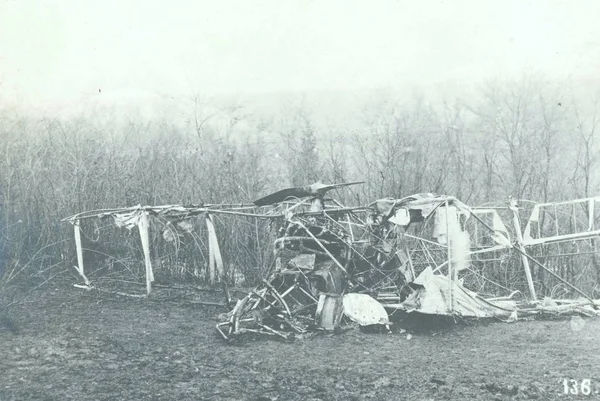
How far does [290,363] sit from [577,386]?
3.74 meters

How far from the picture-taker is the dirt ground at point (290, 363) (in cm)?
641

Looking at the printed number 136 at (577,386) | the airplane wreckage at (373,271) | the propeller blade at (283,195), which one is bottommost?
the printed number 136 at (577,386)

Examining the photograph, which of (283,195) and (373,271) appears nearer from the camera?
(373,271)

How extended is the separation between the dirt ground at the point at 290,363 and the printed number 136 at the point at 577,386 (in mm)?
87

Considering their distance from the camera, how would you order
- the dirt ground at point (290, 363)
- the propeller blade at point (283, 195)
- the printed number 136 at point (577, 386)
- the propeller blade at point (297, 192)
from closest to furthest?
the printed number 136 at point (577, 386) → the dirt ground at point (290, 363) → the propeller blade at point (297, 192) → the propeller blade at point (283, 195)

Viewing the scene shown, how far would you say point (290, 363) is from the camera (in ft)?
25.2

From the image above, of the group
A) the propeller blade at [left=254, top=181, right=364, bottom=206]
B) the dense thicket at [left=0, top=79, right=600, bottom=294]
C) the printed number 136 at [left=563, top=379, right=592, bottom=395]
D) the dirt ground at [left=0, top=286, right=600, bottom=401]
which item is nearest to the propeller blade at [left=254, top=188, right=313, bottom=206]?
the propeller blade at [left=254, top=181, right=364, bottom=206]

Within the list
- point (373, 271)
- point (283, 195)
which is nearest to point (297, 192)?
point (283, 195)

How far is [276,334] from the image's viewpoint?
9141 mm

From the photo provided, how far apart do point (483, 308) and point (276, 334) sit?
3.74 m

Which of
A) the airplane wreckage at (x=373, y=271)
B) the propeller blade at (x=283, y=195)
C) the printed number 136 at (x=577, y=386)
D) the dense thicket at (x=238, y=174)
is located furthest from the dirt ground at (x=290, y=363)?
the dense thicket at (x=238, y=174)

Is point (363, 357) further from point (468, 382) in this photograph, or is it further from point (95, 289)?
point (95, 289)

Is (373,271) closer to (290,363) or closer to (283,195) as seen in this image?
(283,195)

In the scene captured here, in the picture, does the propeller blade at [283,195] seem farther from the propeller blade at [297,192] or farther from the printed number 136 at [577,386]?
the printed number 136 at [577,386]
